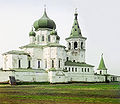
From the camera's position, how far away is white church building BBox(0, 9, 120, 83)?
54188mm

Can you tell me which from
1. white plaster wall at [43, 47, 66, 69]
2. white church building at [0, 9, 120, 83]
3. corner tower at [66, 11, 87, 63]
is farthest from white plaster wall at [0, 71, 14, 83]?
corner tower at [66, 11, 87, 63]

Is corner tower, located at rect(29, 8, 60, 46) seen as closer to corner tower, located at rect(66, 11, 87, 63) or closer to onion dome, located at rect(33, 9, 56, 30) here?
onion dome, located at rect(33, 9, 56, 30)

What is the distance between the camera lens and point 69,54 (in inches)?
2987

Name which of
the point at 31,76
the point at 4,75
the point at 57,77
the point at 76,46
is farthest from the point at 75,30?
the point at 4,75

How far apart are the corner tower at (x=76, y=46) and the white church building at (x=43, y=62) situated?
4775mm

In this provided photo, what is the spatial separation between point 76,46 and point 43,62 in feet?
57.6

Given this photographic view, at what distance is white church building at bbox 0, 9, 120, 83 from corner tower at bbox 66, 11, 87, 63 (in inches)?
188

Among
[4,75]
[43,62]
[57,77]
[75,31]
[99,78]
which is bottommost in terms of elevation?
[99,78]

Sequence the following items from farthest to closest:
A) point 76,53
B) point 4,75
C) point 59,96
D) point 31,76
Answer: point 76,53 → point 31,76 → point 4,75 → point 59,96

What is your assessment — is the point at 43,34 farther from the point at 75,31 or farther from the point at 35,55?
the point at 75,31

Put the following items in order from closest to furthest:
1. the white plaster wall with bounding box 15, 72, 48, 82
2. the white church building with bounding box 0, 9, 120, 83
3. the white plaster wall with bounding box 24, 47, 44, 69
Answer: the white plaster wall with bounding box 15, 72, 48, 82 → the white church building with bounding box 0, 9, 120, 83 → the white plaster wall with bounding box 24, 47, 44, 69

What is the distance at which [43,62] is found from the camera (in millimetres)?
61062

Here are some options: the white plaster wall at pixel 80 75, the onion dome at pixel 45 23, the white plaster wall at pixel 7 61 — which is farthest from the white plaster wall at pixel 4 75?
the white plaster wall at pixel 80 75

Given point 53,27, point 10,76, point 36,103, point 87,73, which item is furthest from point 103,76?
point 36,103
